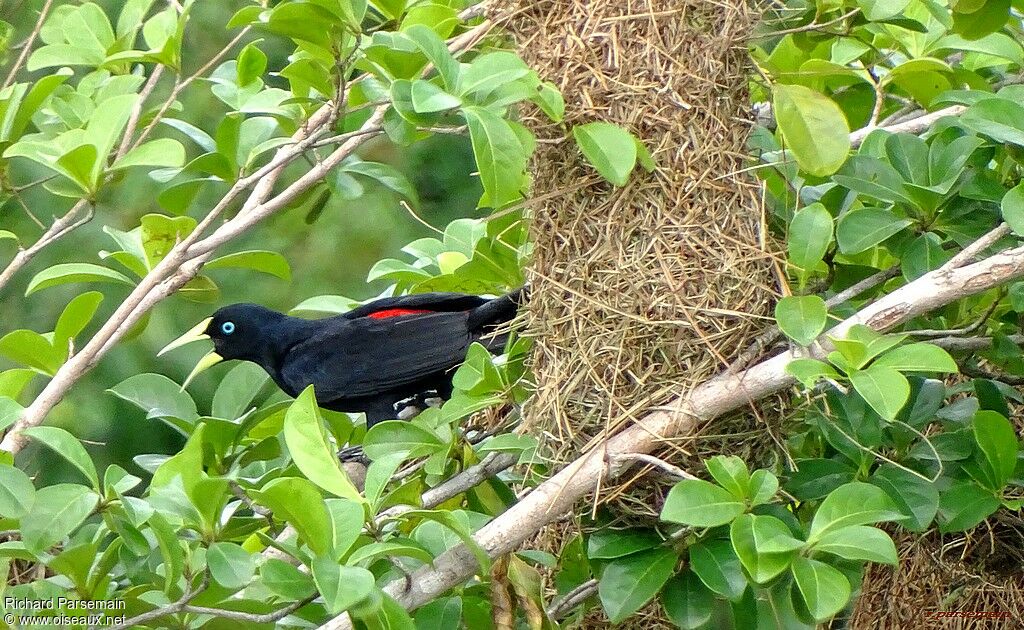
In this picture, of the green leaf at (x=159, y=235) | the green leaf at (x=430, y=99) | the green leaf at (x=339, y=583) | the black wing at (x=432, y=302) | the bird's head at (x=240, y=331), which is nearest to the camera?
the green leaf at (x=339, y=583)

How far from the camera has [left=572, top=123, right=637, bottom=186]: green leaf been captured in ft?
5.83

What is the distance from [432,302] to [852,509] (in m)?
1.51

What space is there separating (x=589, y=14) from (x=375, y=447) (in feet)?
2.84

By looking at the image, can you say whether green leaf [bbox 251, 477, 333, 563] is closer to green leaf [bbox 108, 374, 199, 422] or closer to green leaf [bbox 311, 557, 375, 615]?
green leaf [bbox 311, 557, 375, 615]

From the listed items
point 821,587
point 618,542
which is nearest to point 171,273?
point 618,542

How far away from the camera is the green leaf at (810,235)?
1.81 meters

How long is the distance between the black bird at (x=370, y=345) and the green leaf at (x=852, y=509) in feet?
3.90

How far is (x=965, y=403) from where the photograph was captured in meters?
2.20

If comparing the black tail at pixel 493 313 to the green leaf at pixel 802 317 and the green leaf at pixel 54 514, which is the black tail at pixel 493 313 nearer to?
the green leaf at pixel 802 317

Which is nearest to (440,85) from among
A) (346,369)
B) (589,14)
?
(589,14)

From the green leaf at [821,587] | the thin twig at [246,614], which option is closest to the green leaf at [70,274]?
the thin twig at [246,614]

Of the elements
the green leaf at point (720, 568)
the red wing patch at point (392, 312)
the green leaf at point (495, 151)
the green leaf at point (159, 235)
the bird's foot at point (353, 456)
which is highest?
the green leaf at point (495, 151)

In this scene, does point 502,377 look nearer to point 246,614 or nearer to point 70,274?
point 246,614

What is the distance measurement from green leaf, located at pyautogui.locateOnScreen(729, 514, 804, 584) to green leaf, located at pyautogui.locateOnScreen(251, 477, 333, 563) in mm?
584
